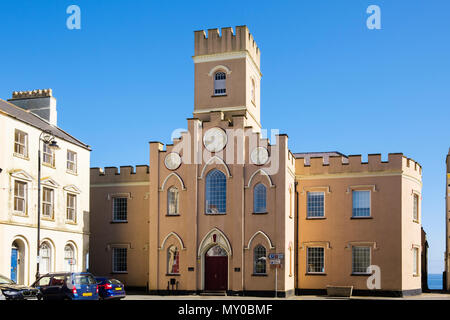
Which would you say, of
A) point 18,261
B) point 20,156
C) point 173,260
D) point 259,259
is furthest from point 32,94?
point 259,259

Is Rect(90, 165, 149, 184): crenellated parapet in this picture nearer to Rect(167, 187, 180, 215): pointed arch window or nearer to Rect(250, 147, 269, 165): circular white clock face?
Rect(167, 187, 180, 215): pointed arch window

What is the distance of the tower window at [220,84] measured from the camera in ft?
143

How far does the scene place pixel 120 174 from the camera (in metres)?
46.6

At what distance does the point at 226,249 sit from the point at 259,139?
7.56 metres

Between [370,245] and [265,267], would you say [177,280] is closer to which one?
[265,267]

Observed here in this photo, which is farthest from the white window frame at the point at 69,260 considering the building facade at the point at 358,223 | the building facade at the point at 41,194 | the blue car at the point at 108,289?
the building facade at the point at 358,223

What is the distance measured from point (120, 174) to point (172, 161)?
6.35 m

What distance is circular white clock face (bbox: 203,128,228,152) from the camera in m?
41.1

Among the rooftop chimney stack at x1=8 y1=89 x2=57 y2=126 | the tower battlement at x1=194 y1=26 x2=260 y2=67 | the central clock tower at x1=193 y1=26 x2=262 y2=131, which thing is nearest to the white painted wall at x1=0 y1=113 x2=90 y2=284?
the rooftop chimney stack at x1=8 y1=89 x2=57 y2=126

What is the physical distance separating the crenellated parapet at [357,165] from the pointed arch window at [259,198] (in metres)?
4.55

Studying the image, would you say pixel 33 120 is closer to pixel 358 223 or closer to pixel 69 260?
pixel 69 260
